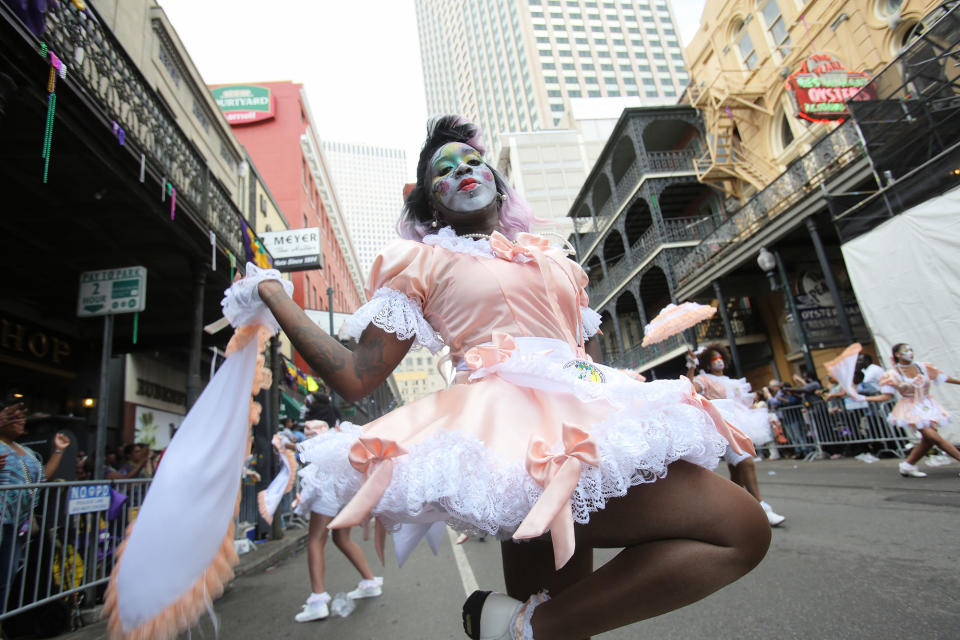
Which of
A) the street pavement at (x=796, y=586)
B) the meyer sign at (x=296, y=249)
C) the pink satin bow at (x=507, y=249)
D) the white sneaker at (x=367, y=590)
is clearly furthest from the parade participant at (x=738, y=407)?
the meyer sign at (x=296, y=249)

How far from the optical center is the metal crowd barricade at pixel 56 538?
12.0 ft

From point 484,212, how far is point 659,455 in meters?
1.11

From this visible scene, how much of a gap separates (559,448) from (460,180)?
1.12 meters

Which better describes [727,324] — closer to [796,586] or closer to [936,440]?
[936,440]

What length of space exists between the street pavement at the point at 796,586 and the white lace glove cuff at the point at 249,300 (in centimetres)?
247

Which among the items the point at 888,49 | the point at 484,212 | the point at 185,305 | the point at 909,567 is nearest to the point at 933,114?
the point at 888,49

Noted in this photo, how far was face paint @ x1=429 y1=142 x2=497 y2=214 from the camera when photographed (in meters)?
1.86

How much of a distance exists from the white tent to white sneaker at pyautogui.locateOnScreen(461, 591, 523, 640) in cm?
1025

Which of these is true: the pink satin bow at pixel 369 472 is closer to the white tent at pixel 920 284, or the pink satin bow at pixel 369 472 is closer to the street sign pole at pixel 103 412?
the street sign pole at pixel 103 412

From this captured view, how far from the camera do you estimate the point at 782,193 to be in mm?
13969

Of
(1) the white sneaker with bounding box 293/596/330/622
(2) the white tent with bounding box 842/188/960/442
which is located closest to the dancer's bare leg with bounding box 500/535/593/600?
(1) the white sneaker with bounding box 293/596/330/622

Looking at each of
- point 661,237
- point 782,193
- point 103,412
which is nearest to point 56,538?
point 103,412

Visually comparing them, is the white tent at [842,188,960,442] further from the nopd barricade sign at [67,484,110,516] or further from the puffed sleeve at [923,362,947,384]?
the nopd barricade sign at [67,484,110,516]

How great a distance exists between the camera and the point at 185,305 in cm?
990
